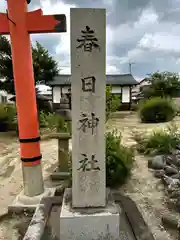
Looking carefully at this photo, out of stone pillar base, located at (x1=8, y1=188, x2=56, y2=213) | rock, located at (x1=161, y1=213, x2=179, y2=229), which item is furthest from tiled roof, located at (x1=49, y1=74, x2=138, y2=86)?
rock, located at (x1=161, y1=213, x2=179, y2=229)

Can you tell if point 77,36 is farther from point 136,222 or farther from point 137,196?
point 137,196

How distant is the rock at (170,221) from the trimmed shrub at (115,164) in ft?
3.67

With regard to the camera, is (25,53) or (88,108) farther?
(25,53)

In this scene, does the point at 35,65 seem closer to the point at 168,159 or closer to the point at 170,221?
the point at 168,159

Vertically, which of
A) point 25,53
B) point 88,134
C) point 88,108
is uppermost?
point 25,53

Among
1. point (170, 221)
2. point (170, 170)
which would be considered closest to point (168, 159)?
point (170, 170)

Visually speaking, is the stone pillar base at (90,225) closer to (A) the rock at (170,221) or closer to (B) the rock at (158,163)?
(A) the rock at (170,221)

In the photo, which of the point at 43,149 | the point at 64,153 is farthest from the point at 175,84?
the point at 64,153

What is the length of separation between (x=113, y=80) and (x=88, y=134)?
1628 cm

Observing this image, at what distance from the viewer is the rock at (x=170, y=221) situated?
9.50ft

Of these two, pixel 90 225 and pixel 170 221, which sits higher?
pixel 90 225

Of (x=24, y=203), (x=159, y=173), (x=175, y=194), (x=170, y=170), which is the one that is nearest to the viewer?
(x=24, y=203)

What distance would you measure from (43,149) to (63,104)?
3.19 metres

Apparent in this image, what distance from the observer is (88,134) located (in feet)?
7.00
